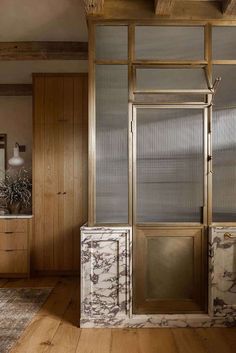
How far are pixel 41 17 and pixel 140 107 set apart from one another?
1.37m

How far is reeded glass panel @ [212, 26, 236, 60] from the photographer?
3168 mm

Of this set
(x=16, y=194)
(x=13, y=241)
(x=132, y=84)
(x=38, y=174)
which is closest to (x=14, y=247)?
(x=13, y=241)

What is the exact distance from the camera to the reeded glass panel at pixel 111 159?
10.3 feet

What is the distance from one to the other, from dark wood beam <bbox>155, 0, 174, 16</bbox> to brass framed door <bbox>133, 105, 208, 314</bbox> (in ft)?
2.61

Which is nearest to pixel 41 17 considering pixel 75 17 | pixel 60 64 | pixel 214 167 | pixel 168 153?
pixel 75 17

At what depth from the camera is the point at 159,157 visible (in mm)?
3139

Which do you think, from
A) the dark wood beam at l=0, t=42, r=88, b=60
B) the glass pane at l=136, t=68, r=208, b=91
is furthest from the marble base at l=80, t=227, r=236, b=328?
the dark wood beam at l=0, t=42, r=88, b=60

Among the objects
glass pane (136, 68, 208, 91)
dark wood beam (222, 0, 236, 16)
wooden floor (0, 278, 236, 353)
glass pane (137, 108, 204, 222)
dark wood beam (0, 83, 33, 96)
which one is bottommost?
wooden floor (0, 278, 236, 353)

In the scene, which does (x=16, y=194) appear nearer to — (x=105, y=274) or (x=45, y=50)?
(x=45, y=50)

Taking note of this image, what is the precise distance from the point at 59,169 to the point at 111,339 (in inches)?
97.7

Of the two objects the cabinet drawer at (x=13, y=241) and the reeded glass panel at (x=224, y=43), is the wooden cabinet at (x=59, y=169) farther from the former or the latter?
the reeded glass panel at (x=224, y=43)

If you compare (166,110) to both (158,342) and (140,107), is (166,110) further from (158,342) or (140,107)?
(158,342)

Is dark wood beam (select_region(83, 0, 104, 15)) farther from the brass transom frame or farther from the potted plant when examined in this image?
the potted plant

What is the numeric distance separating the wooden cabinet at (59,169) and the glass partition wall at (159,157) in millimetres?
1686
